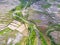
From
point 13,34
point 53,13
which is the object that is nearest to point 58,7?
point 53,13

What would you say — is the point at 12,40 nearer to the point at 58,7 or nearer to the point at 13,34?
the point at 13,34

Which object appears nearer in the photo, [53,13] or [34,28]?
[34,28]

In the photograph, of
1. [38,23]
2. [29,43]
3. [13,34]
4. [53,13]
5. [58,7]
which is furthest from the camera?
[58,7]

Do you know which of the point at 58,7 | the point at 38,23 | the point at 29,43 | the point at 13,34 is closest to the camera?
the point at 29,43

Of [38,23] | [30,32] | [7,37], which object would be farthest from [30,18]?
[7,37]

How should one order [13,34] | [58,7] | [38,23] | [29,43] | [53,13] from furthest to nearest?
1. [58,7]
2. [53,13]
3. [38,23]
4. [13,34]
5. [29,43]

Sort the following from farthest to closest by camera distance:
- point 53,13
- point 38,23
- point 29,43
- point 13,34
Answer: point 53,13, point 38,23, point 13,34, point 29,43

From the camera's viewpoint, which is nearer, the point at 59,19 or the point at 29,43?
the point at 29,43

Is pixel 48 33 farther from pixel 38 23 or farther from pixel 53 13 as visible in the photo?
pixel 53 13
